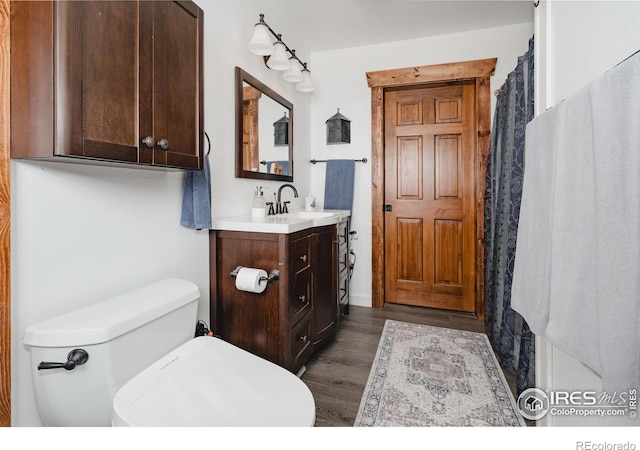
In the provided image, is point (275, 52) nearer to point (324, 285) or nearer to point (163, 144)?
point (163, 144)

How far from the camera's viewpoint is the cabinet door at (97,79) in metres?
0.78

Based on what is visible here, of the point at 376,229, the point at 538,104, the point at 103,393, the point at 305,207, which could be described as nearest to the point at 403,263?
the point at 376,229

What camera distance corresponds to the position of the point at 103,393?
3.02ft

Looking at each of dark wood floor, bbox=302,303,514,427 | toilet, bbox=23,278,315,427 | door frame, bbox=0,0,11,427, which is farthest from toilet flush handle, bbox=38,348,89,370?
dark wood floor, bbox=302,303,514,427

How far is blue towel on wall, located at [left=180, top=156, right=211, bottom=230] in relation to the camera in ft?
5.00

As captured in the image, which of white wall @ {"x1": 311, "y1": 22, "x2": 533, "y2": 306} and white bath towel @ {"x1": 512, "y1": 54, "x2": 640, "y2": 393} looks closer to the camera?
white bath towel @ {"x1": 512, "y1": 54, "x2": 640, "y2": 393}

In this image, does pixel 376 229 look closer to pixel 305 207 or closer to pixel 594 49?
pixel 305 207

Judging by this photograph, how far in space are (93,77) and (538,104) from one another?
1.64 m

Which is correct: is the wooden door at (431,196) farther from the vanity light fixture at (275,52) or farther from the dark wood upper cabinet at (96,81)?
the dark wood upper cabinet at (96,81)

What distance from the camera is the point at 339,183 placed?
3.14m

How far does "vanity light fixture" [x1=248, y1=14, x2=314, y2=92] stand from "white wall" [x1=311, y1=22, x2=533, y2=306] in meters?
0.76

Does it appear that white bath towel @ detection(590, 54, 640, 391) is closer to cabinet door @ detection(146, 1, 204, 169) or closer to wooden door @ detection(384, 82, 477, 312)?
cabinet door @ detection(146, 1, 204, 169)

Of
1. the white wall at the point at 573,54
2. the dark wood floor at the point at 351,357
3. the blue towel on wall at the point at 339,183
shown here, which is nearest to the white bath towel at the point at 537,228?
the white wall at the point at 573,54

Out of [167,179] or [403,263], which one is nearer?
[167,179]
